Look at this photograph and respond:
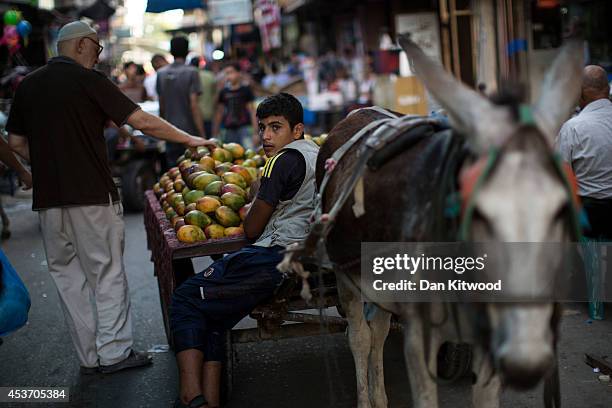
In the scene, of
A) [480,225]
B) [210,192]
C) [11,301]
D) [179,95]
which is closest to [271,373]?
[210,192]

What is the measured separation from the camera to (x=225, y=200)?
5.13 m

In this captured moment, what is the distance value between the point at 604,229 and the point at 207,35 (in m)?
33.5

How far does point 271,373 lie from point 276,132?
1726 mm

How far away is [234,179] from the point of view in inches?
216

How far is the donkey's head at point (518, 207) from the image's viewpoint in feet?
7.05

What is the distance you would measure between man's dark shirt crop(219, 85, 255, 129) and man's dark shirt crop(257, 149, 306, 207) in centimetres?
775

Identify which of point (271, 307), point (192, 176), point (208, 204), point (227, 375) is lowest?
point (227, 375)

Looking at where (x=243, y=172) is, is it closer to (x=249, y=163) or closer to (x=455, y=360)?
(x=249, y=163)

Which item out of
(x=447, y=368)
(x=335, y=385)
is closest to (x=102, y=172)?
(x=335, y=385)

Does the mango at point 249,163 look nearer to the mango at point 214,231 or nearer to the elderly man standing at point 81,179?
the elderly man standing at point 81,179

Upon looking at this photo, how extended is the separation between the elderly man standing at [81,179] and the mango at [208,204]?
50 centimetres

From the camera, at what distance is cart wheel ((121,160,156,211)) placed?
1148 cm

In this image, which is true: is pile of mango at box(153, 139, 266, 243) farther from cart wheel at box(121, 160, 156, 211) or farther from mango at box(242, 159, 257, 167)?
cart wheel at box(121, 160, 156, 211)

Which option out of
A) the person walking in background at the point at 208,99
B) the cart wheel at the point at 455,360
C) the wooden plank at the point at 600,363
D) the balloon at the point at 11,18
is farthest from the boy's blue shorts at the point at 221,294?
the balloon at the point at 11,18
